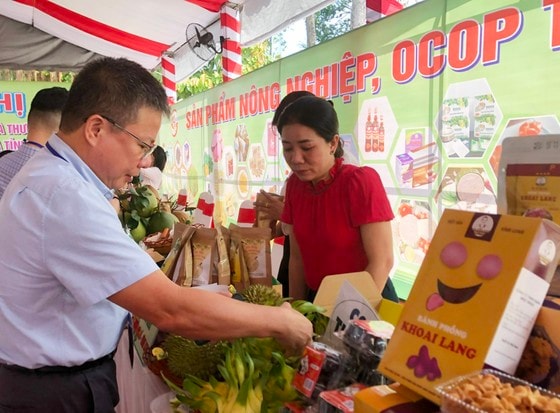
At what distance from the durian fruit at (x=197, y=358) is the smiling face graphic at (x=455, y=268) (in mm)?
550

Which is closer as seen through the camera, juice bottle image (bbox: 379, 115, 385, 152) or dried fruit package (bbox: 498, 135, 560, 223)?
dried fruit package (bbox: 498, 135, 560, 223)

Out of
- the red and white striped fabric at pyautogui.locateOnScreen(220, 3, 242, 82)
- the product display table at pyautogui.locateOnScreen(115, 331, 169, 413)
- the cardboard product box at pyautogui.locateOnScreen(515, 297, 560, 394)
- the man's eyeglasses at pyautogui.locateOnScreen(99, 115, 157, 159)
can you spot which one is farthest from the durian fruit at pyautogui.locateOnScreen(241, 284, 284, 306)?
the red and white striped fabric at pyautogui.locateOnScreen(220, 3, 242, 82)

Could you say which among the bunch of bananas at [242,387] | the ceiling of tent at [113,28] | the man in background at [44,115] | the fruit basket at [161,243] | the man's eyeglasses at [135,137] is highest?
the ceiling of tent at [113,28]

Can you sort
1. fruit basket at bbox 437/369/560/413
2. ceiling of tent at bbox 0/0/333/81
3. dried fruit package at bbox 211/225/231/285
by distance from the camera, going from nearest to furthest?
fruit basket at bbox 437/369/560/413, dried fruit package at bbox 211/225/231/285, ceiling of tent at bbox 0/0/333/81

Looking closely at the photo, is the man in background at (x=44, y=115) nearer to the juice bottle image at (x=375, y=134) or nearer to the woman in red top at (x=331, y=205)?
the woman in red top at (x=331, y=205)

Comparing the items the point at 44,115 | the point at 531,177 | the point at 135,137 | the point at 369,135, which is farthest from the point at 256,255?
the point at 44,115

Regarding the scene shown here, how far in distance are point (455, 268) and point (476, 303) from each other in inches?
2.8

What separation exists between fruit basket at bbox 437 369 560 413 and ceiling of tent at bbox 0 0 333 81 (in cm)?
327

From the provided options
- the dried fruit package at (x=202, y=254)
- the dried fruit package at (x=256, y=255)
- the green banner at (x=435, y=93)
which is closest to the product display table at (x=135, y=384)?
the dried fruit package at (x=202, y=254)

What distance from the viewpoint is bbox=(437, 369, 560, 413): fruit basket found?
0.55 m

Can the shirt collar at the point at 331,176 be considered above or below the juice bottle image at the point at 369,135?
below

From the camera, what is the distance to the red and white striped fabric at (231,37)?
4605mm

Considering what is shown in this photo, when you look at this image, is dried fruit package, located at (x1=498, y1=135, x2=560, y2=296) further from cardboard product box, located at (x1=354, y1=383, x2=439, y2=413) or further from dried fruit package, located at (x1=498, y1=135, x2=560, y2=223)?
cardboard product box, located at (x1=354, y1=383, x2=439, y2=413)

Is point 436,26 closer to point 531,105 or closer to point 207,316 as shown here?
point 531,105
